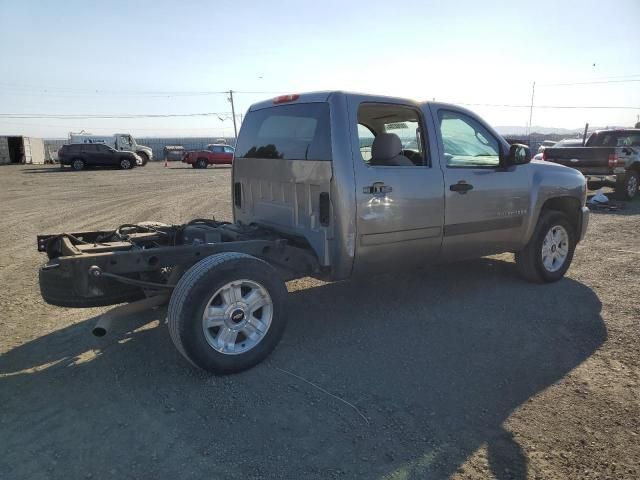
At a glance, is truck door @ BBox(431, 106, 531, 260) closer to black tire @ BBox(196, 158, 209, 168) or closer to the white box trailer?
black tire @ BBox(196, 158, 209, 168)

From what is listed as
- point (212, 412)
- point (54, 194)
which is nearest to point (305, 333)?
point (212, 412)

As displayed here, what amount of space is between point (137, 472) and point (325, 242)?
217 centimetres

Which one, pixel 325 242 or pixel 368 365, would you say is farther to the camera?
pixel 325 242

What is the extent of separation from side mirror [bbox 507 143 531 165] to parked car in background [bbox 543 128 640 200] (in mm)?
8823

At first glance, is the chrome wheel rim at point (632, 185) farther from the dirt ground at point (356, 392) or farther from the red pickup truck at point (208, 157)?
the red pickup truck at point (208, 157)

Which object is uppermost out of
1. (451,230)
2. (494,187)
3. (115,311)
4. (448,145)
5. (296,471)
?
(448,145)

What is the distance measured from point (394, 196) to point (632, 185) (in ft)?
39.9

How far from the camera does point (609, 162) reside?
→ 12.6 meters

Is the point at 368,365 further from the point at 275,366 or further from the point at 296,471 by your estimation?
the point at 296,471

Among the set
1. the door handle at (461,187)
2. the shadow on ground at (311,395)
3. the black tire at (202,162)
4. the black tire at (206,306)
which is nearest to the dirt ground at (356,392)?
the shadow on ground at (311,395)

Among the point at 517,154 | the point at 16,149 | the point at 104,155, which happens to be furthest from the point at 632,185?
the point at 16,149

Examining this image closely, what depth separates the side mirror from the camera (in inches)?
195

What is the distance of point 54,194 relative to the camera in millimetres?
16031

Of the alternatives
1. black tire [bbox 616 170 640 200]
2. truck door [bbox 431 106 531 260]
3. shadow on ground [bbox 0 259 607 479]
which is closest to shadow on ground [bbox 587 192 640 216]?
black tire [bbox 616 170 640 200]
